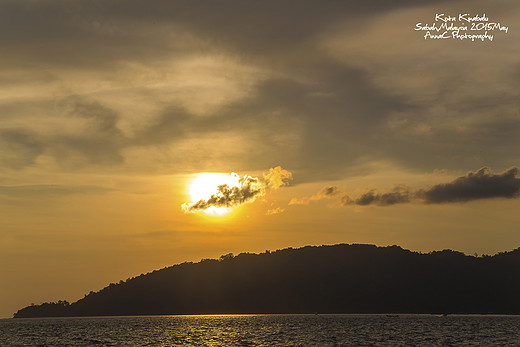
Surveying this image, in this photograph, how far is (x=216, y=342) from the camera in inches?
7648

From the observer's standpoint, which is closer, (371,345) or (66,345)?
(371,345)

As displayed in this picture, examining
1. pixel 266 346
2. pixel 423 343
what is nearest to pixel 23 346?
pixel 266 346

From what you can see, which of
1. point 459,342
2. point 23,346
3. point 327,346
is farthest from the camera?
point 23,346

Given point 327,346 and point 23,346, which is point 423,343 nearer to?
point 327,346

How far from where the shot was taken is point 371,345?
170875 mm

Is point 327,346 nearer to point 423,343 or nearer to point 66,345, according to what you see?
point 423,343

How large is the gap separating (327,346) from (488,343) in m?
48.3

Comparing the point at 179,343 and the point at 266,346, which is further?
the point at 179,343

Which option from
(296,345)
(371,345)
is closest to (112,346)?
(296,345)

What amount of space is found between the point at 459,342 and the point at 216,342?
2850 inches

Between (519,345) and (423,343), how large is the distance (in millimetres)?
25278

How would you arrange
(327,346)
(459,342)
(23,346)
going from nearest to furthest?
(327,346) → (459,342) → (23,346)

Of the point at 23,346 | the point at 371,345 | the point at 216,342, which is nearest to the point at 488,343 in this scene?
the point at 371,345

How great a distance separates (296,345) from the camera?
17462 centimetres
